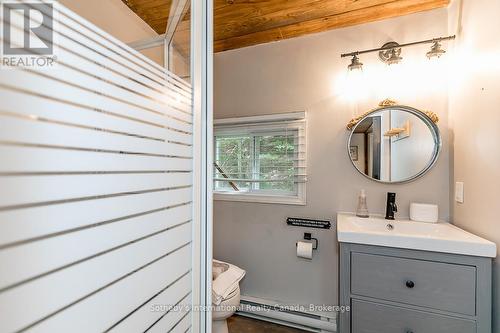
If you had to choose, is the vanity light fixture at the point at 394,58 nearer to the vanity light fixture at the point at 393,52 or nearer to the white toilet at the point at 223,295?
the vanity light fixture at the point at 393,52

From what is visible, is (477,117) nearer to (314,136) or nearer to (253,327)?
(314,136)

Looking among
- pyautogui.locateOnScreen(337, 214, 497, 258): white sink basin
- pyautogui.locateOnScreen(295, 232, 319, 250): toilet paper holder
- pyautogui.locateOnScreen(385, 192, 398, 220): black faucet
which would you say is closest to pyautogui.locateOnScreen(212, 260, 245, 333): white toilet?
pyautogui.locateOnScreen(295, 232, 319, 250): toilet paper holder

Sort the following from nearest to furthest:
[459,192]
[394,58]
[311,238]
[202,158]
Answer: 1. [202,158]
2. [459,192]
3. [394,58]
4. [311,238]

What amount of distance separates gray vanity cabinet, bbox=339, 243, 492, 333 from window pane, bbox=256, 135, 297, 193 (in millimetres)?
759

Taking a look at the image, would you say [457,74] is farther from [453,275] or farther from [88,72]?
[88,72]

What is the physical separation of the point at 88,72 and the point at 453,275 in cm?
172

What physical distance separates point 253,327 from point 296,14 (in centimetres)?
239

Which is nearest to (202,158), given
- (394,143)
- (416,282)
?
(416,282)

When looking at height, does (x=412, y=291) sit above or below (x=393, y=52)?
below

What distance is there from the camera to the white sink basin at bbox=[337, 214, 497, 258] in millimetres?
1195

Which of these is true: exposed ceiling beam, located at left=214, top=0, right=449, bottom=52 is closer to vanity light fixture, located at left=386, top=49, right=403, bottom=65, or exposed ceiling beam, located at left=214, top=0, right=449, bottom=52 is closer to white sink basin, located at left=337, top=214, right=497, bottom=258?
vanity light fixture, located at left=386, top=49, right=403, bottom=65

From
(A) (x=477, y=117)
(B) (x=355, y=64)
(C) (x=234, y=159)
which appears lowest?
(C) (x=234, y=159)

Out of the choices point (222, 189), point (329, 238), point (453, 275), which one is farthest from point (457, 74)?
point (222, 189)

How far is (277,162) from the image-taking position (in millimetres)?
2068
